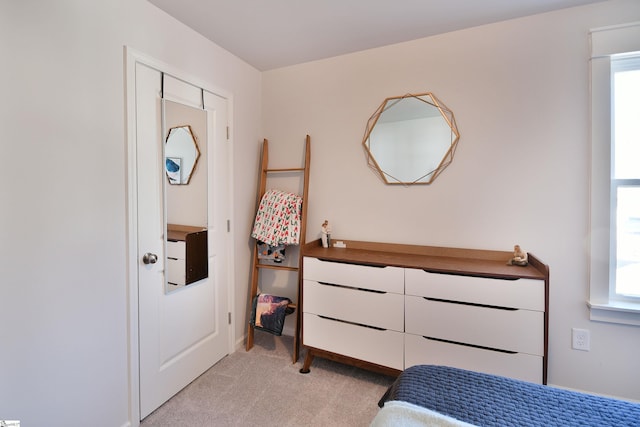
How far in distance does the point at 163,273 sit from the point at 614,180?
112 inches

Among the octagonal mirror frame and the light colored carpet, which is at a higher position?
the octagonal mirror frame

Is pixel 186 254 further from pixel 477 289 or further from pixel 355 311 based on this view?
pixel 477 289

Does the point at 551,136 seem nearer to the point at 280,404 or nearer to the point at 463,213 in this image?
the point at 463,213

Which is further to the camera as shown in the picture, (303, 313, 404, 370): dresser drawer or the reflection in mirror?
the reflection in mirror

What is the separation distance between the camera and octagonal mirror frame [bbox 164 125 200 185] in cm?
188

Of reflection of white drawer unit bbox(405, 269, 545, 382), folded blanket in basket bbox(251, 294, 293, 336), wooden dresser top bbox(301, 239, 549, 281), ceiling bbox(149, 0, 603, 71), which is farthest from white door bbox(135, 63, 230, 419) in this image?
reflection of white drawer unit bbox(405, 269, 545, 382)

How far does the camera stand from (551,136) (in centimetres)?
190

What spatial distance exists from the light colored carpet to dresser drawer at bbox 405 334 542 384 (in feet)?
1.38

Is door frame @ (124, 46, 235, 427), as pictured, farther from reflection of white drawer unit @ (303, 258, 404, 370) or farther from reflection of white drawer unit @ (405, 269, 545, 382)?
reflection of white drawer unit @ (405, 269, 545, 382)

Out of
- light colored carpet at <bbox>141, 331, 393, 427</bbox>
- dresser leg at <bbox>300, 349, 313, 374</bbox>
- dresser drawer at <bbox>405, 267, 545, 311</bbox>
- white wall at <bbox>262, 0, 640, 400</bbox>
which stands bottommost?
light colored carpet at <bbox>141, 331, 393, 427</bbox>

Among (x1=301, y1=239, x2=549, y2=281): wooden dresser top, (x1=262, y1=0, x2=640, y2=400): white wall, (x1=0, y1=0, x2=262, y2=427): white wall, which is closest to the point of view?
(x1=0, y1=0, x2=262, y2=427): white wall

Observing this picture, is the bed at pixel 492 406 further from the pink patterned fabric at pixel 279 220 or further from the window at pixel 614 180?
the pink patterned fabric at pixel 279 220

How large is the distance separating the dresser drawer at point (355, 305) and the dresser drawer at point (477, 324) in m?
0.08

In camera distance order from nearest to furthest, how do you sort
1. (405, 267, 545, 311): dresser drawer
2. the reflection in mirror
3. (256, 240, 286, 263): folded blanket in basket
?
1. (405, 267, 545, 311): dresser drawer
2. the reflection in mirror
3. (256, 240, 286, 263): folded blanket in basket
